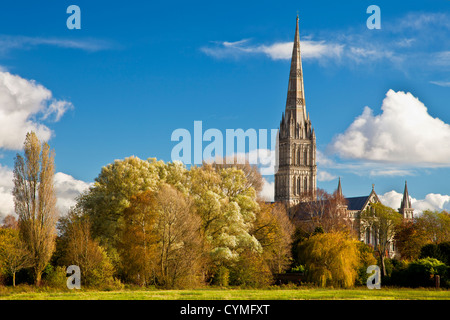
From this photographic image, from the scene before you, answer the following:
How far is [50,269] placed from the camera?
142 ft

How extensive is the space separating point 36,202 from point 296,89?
12493cm

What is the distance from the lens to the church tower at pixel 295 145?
6383 inches

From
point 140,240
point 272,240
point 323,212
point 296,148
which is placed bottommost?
point 272,240

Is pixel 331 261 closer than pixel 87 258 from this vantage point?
No

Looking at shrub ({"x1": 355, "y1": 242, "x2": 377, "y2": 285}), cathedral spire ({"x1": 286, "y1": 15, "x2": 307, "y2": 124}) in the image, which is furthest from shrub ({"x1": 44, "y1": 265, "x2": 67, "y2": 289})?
cathedral spire ({"x1": 286, "y1": 15, "x2": 307, "y2": 124})

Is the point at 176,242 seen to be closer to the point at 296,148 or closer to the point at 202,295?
the point at 202,295

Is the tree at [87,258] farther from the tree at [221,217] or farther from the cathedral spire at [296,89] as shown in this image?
the cathedral spire at [296,89]

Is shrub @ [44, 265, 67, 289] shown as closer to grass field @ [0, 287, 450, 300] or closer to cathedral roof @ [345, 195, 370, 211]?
grass field @ [0, 287, 450, 300]

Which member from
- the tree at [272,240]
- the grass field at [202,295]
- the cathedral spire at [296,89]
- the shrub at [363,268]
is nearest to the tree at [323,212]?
the shrub at [363,268]

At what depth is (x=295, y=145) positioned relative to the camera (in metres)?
165

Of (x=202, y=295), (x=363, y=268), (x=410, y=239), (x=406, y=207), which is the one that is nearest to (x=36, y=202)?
(x=202, y=295)
